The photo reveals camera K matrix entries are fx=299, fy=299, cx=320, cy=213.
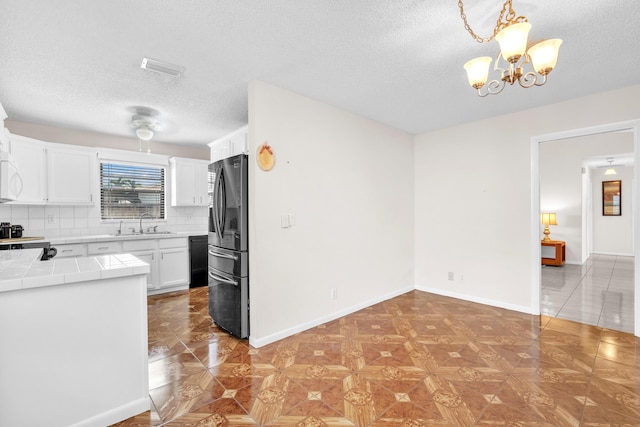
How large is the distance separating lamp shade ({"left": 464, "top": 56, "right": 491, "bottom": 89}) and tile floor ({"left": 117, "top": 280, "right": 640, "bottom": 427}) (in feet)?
6.93

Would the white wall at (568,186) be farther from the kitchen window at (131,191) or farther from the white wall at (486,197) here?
the kitchen window at (131,191)

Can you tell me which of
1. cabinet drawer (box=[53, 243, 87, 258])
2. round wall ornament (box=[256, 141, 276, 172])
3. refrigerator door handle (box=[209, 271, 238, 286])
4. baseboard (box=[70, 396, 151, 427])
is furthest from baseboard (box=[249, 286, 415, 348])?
cabinet drawer (box=[53, 243, 87, 258])

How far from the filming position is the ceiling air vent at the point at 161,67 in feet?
8.08

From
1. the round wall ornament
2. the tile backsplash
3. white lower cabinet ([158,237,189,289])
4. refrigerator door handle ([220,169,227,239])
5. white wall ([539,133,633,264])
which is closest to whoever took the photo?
the round wall ornament

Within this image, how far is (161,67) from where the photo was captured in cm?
254

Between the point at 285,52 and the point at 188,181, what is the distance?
11.9 ft

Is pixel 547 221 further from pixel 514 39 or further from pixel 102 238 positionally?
pixel 102 238

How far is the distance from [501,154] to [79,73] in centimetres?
473

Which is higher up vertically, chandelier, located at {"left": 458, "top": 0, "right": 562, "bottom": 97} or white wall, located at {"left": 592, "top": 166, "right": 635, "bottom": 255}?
chandelier, located at {"left": 458, "top": 0, "right": 562, "bottom": 97}

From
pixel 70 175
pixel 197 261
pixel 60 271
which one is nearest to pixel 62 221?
pixel 70 175

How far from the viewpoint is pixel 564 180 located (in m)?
6.86

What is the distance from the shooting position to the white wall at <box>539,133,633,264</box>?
6.55 m

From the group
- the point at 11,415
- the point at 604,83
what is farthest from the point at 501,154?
the point at 11,415

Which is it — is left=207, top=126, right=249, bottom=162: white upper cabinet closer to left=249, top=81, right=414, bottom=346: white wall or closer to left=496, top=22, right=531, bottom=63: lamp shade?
left=249, top=81, right=414, bottom=346: white wall
